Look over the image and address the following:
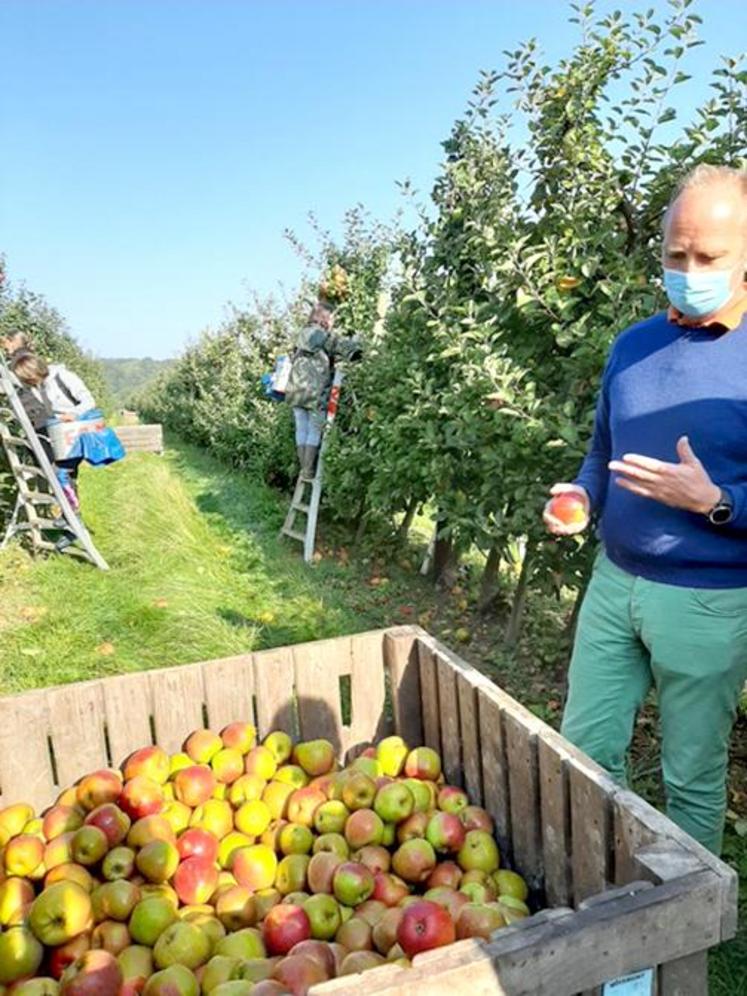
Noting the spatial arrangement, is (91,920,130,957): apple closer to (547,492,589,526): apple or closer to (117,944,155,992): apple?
(117,944,155,992): apple

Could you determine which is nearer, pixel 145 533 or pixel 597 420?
pixel 597 420

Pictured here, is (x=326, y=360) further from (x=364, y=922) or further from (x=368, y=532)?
(x=364, y=922)

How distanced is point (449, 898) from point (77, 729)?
1.17m

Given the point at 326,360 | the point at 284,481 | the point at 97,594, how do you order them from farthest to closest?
the point at 284,481, the point at 326,360, the point at 97,594

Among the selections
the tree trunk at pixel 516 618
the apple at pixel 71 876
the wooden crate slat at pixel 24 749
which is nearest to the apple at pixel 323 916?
the apple at pixel 71 876

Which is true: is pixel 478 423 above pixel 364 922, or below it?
above

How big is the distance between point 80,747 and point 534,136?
3251 mm

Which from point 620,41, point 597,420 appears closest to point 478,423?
point 597,420

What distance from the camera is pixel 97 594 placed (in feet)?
18.5

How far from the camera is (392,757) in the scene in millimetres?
2344

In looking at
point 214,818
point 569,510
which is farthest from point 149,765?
point 569,510

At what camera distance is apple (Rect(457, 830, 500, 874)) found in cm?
196

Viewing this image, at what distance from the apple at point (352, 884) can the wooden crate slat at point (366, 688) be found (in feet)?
2.40

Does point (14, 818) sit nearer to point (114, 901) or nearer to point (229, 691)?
point (114, 901)
